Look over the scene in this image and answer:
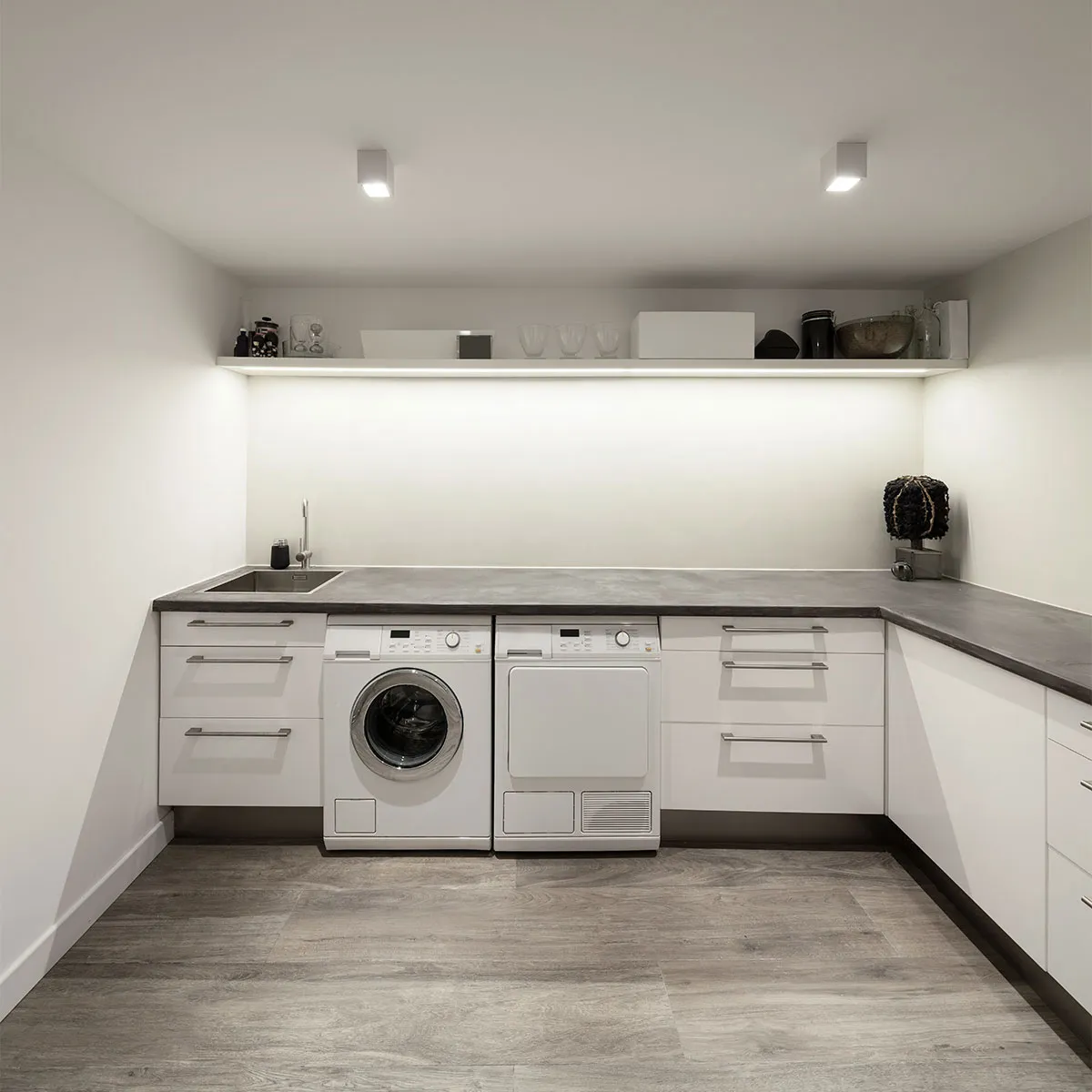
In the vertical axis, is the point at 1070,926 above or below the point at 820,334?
below

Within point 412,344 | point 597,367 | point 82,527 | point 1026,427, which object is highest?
point 412,344

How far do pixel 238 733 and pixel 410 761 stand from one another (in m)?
0.65

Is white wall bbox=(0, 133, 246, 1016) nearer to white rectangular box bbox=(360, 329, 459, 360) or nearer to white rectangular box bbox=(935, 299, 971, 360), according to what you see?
white rectangular box bbox=(360, 329, 459, 360)

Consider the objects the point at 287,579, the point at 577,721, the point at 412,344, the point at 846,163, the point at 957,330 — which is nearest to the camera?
the point at 846,163

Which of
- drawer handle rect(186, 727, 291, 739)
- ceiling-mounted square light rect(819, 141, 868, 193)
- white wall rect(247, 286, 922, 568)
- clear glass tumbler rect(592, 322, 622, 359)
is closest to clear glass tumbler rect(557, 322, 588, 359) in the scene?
→ clear glass tumbler rect(592, 322, 622, 359)

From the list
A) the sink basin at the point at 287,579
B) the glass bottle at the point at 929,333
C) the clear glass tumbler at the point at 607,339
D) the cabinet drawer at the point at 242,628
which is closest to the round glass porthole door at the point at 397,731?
the cabinet drawer at the point at 242,628

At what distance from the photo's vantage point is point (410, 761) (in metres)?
2.69

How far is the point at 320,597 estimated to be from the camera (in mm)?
2719

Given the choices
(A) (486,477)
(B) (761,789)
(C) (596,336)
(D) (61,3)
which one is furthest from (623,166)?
(B) (761,789)

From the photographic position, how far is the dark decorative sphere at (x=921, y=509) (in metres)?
3.09

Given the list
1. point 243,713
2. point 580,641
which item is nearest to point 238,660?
point 243,713

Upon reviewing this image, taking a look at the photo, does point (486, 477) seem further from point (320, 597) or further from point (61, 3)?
point (61, 3)

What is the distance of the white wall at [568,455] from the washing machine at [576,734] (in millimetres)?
855

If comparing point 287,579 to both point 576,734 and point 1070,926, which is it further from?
point 1070,926
